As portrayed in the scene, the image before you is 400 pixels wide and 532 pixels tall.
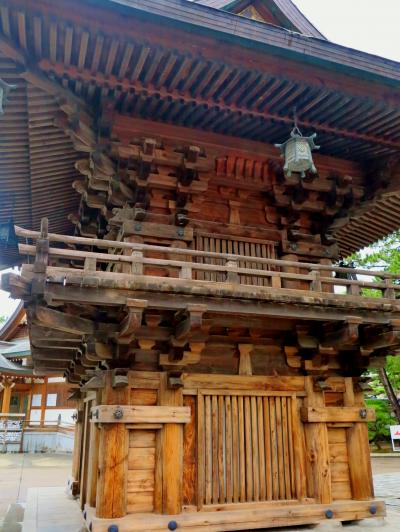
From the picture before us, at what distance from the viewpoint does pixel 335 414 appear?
7.17 metres

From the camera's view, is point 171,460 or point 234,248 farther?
Result: point 234,248

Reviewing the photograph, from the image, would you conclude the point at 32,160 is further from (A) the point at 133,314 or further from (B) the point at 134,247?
(A) the point at 133,314

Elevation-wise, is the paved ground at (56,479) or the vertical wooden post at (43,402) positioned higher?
the vertical wooden post at (43,402)

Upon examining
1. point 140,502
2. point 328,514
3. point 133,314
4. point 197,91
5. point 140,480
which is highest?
point 197,91

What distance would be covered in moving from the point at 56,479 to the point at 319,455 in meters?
11.9

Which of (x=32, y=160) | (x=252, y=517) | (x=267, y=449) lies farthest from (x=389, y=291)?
(x=32, y=160)

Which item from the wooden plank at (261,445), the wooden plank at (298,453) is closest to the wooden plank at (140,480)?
the wooden plank at (261,445)

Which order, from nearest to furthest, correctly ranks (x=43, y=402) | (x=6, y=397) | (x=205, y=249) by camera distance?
(x=205, y=249)
(x=6, y=397)
(x=43, y=402)

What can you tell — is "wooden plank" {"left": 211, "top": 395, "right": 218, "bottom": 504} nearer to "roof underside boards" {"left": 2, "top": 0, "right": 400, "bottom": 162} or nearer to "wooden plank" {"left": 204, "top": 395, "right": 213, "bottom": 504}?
"wooden plank" {"left": 204, "top": 395, "right": 213, "bottom": 504}

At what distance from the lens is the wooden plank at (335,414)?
702cm

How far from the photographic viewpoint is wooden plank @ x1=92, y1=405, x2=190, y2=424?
602 cm

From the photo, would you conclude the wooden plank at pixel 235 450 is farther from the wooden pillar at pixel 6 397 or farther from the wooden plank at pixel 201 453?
the wooden pillar at pixel 6 397

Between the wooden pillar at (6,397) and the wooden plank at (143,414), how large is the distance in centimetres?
2480

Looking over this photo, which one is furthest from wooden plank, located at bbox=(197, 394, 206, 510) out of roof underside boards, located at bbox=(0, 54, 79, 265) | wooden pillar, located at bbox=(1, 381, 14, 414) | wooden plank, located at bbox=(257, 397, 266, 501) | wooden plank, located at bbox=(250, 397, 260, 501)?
wooden pillar, located at bbox=(1, 381, 14, 414)
